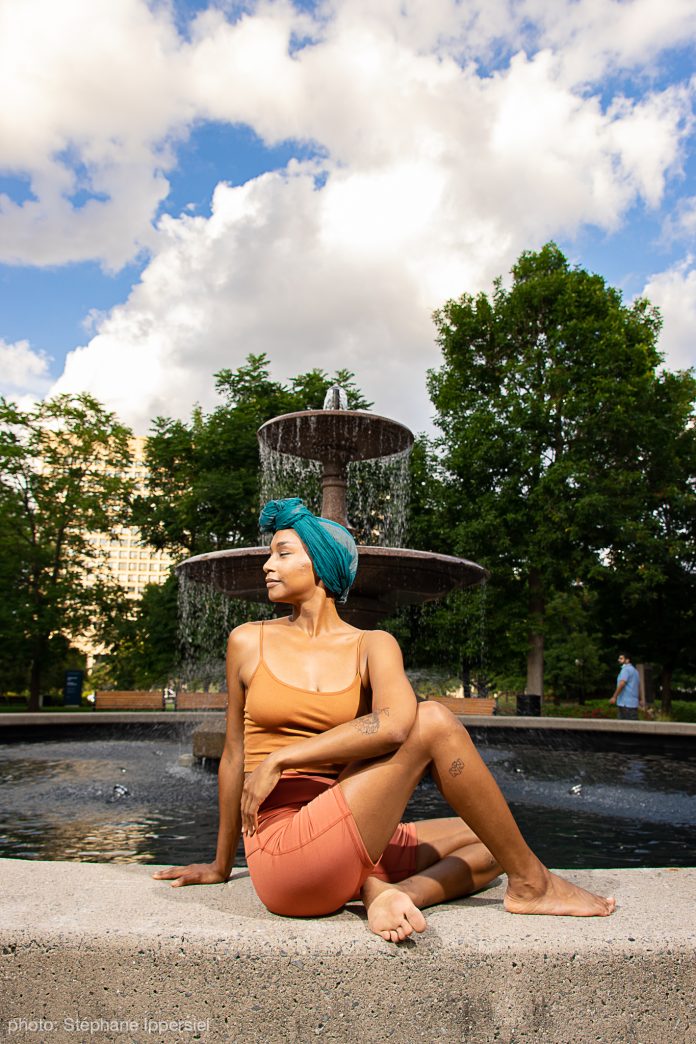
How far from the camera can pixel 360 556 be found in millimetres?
9742

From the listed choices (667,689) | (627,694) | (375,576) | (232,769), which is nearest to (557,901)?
(232,769)

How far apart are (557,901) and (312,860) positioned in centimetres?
71

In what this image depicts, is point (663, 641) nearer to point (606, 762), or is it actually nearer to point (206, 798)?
point (606, 762)

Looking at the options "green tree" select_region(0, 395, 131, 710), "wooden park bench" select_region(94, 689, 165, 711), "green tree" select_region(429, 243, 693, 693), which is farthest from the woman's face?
"green tree" select_region(0, 395, 131, 710)

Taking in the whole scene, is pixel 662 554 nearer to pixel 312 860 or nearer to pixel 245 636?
pixel 245 636

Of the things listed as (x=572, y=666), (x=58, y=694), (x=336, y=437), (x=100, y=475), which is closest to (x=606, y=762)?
(x=336, y=437)

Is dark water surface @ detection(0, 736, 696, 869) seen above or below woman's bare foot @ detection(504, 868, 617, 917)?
below

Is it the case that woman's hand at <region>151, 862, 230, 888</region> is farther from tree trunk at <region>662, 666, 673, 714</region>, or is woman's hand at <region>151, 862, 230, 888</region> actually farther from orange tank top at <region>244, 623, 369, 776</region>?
tree trunk at <region>662, 666, 673, 714</region>

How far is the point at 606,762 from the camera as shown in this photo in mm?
11156

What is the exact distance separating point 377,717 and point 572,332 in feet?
83.7

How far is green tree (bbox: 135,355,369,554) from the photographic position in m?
26.8

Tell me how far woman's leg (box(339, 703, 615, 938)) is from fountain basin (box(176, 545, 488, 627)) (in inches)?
263

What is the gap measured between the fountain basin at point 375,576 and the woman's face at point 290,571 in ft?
20.0

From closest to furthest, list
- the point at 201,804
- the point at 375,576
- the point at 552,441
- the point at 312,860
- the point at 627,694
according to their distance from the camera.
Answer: the point at 312,860
the point at 201,804
the point at 375,576
the point at 627,694
the point at 552,441
